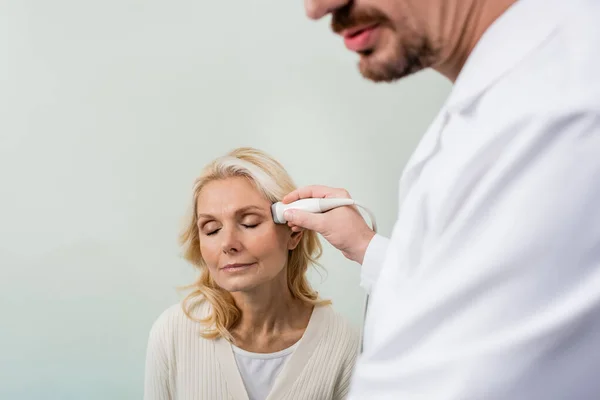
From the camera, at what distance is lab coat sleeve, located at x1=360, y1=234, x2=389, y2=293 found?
1021 mm

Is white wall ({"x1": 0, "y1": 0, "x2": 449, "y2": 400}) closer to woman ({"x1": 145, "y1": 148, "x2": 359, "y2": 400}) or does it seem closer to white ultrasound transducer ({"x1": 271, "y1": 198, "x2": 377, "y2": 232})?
woman ({"x1": 145, "y1": 148, "x2": 359, "y2": 400})

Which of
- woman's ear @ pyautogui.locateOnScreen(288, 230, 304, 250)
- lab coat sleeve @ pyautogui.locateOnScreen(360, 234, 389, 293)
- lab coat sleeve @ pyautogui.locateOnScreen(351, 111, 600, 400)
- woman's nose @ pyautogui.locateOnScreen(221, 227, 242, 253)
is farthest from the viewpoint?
woman's ear @ pyautogui.locateOnScreen(288, 230, 304, 250)

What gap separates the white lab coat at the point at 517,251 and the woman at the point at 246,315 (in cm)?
79

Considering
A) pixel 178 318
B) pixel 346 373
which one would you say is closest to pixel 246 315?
pixel 178 318

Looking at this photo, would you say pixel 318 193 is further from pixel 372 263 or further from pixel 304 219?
pixel 372 263

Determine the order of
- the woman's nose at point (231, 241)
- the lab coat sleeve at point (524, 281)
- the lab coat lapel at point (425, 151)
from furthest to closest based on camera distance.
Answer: the woman's nose at point (231, 241) < the lab coat lapel at point (425, 151) < the lab coat sleeve at point (524, 281)

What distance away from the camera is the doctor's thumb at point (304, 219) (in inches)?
46.4

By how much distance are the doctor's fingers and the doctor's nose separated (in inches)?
23.0

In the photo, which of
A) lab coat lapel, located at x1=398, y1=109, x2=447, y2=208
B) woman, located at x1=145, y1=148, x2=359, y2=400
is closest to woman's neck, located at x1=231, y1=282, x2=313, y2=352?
woman, located at x1=145, y1=148, x2=359, y2=400

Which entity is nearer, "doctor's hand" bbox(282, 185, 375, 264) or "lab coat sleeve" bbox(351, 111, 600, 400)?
"lab coat sleeve" bbox(351, 111, 600, 400)

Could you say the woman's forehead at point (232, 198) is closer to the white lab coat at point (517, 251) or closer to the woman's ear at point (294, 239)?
the woman's ear at point (294, 239)

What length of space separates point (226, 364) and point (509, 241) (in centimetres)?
99

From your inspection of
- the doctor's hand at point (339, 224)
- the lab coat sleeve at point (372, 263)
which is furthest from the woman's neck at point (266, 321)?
the lab coat sleeve at point (372, 263)

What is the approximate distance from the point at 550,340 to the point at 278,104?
3.50 ft
